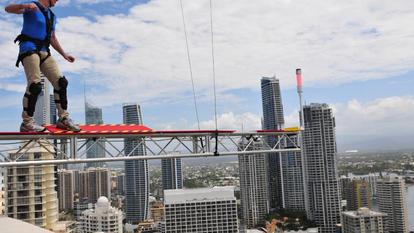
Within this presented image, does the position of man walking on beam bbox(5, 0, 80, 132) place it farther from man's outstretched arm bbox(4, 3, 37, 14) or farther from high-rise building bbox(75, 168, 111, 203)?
high-rise building bbox(75, 168, 111, 203)

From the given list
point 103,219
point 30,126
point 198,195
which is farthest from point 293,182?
point 30,126

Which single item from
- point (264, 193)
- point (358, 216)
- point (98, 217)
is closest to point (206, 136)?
point (98, 217)

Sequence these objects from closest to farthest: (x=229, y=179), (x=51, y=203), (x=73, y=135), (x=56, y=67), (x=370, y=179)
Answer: (x=56, y=67)
(x=73, y=135)
(x=51, y=203)
(x=370, y=179)
(x=229, y=179)

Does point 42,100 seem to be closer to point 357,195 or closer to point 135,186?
point 357,195

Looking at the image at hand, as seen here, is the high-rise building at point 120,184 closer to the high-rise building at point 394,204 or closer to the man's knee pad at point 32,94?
the high-rise building at point 394,204

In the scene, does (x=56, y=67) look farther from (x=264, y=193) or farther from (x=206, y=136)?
(x=264, y=193)
